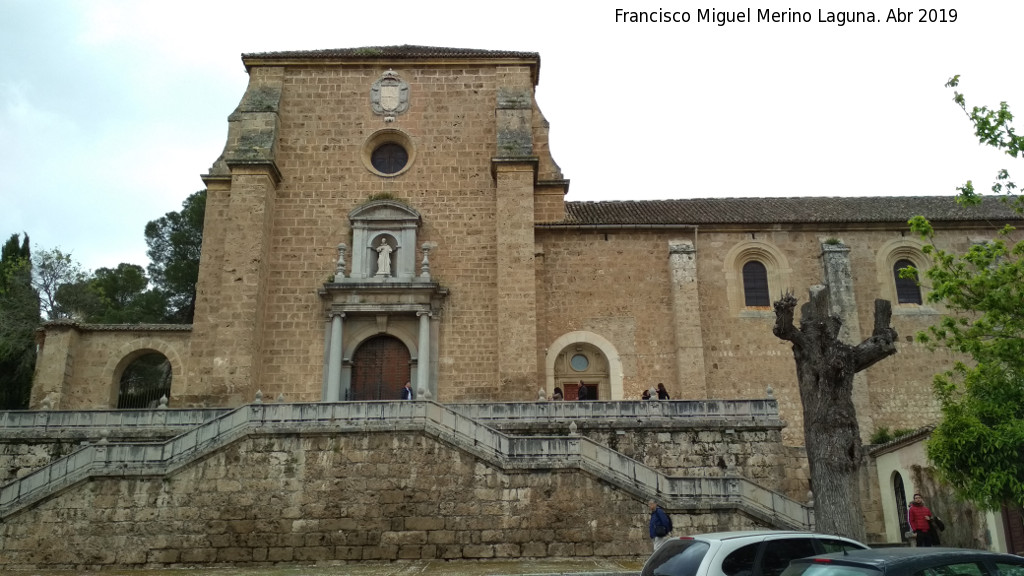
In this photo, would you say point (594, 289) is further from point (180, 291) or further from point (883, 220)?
point (180, 291)

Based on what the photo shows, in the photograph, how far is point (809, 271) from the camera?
24625 millimetres

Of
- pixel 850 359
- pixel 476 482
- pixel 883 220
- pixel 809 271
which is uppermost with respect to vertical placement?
pixel 883 220

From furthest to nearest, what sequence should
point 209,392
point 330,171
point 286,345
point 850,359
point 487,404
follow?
point 330,171 → point 286,345 → point 209,392 → point 487,404 → point 850,359

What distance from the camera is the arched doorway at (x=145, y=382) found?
109ft

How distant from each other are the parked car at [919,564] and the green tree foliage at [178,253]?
3477 centimetres

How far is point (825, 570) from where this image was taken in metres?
5.98

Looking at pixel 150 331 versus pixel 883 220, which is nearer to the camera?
pixel 150 331

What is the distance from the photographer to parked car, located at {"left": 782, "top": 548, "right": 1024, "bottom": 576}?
18.4ft

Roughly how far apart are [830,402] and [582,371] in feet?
36.9

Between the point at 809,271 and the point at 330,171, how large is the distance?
14.7 meters

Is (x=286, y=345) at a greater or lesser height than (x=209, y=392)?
greater

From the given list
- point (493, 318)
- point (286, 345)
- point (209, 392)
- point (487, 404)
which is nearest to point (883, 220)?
point (493, 318)

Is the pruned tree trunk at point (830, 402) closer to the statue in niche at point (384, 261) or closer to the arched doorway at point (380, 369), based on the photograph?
the arched doorway at point (380, 369)

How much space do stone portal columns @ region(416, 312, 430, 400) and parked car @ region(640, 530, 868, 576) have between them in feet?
46.0
